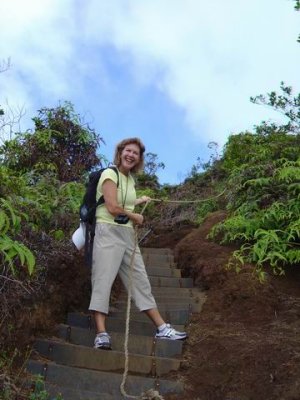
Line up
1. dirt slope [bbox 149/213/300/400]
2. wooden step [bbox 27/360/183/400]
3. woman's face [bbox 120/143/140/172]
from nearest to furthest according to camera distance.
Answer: dirt slope [bbox 149/213/300/400] → wooden step [bbox 27/360/183/400] → woman's face [bbox 120/143/140/172]

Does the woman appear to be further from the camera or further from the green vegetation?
the green vegetation

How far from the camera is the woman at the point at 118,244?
15.9 feet

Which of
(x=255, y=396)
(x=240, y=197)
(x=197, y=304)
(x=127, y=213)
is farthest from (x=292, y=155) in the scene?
(x=255, y=396)

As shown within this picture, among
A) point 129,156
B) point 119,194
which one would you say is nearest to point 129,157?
point 129,156

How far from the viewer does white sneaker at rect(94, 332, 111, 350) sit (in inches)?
189

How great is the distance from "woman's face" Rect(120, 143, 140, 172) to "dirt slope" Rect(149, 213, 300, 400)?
1.72 m

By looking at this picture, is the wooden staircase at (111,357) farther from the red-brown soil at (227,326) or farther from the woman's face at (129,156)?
the woman's face at (129,156)

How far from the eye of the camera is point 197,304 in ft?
19.5

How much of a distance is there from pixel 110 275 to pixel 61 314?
1.01 metres

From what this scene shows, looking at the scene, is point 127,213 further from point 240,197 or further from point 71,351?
point 240,197

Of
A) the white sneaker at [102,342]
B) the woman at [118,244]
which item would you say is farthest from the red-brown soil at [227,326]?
the white sneaker at [102,342]

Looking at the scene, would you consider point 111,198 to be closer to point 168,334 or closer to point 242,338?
point 168,334

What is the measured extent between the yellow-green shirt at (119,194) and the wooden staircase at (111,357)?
113 cm

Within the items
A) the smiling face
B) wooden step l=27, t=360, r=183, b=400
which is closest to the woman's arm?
the smiling face
